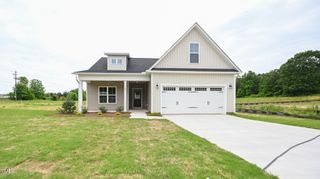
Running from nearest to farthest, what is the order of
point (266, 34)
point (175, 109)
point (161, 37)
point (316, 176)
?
1. point (316, 176)
2. point (175, 109)
3. point (266, 34)
4. point (161, 37)

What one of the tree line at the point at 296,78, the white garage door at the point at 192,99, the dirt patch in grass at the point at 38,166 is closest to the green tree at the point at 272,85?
the tree line at the point at 296,78

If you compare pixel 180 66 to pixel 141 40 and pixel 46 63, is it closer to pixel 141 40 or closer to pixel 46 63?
pixel 141 40

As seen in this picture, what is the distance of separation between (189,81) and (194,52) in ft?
8.02

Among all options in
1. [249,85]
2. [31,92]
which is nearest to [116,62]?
[31,92]

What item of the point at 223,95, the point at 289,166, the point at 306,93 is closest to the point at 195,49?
the point at 223,95

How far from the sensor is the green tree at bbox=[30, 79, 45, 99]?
A: 159ft

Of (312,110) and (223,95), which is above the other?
(223,95)

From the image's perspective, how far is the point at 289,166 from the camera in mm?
3514

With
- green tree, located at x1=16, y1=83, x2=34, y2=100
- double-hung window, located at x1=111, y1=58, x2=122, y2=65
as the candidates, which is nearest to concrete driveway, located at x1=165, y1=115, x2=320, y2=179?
double-hung window, located at x1=111, y1=58, x2=122, y2=65

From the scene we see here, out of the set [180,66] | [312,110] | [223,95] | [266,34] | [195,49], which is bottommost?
[312,110]

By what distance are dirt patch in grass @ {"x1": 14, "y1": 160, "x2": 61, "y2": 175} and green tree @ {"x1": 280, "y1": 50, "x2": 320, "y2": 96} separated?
48925 mm

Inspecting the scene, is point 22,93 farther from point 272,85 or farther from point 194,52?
point 272,85

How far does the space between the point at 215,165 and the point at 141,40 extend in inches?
886

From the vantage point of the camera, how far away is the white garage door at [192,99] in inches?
497
